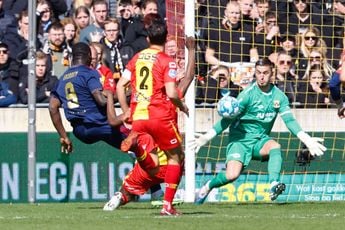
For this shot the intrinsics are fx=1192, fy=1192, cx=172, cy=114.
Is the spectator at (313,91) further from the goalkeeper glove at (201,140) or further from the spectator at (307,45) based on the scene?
the goalkeeper glove at (201,140)

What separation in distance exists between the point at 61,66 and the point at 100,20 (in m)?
1.06

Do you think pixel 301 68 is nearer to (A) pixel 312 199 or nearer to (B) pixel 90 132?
(A) pixel 312 199

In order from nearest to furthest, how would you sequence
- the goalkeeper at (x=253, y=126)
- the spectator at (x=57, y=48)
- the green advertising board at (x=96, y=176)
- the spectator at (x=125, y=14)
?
the goalkeeper at (x=253, y=126) < the green advertising board at (x=96, y=176) < the spectator at (x=57, y=48) < the spectator at (x=125, y=14)

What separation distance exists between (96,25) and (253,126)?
17.5 ft

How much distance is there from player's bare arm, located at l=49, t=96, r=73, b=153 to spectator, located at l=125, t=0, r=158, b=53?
366cm

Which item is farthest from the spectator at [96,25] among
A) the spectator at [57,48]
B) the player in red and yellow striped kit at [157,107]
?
the player in red and yellow striped kit at [157,107]

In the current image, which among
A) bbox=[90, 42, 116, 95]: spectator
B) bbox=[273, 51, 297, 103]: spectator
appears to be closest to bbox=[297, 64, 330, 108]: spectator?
bbox=[273, 51, 297, 103]: spectator

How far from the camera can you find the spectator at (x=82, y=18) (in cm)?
1962

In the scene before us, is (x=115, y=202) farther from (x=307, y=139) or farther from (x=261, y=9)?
(x=261, y=9)

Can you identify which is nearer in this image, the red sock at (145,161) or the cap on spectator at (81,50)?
the red sock at (145,161)

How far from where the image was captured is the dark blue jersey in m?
15.3

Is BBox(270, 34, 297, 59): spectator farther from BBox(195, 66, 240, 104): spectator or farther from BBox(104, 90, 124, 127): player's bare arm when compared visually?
BBox(104, 90, 124, 127): player's bare arm

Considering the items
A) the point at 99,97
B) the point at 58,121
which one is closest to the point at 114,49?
the point at 58,121

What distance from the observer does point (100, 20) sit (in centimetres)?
1972
